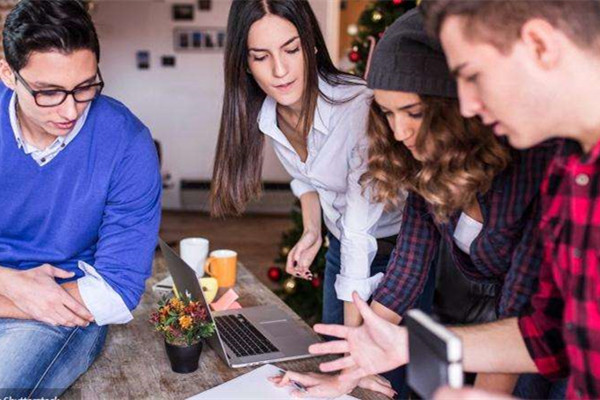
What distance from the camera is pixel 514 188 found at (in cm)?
130

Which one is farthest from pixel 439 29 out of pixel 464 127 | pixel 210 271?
pixel 210 271

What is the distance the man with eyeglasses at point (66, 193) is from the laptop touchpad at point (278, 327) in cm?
35

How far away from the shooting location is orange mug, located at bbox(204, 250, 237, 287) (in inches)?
83.4

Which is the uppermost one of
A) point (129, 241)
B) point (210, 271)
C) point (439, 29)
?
point (439, 29)

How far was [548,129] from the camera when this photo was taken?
3.27 ft

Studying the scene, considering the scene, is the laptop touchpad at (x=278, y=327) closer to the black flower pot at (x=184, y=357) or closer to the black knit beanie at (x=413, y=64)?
the black flower pot at (x=184, y=357)

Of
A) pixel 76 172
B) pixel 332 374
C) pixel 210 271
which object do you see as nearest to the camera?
pixel 332 374

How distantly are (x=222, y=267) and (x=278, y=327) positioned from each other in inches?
16.9

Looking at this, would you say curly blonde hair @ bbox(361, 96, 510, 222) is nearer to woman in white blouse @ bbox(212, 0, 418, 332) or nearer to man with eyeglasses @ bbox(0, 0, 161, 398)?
woman in white blouse @ bbox(212, 0, 418, 332)

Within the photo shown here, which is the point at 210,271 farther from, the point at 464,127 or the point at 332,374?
the point at 464,127

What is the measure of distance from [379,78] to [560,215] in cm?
43

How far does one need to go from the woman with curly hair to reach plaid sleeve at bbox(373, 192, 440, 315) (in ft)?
0.33

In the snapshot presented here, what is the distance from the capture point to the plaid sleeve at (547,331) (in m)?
1.18

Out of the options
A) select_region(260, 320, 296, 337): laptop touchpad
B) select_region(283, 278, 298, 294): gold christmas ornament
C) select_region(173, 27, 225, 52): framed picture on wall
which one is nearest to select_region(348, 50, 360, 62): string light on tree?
select_region(283, 278, 298, 294): gold christmas ornament
